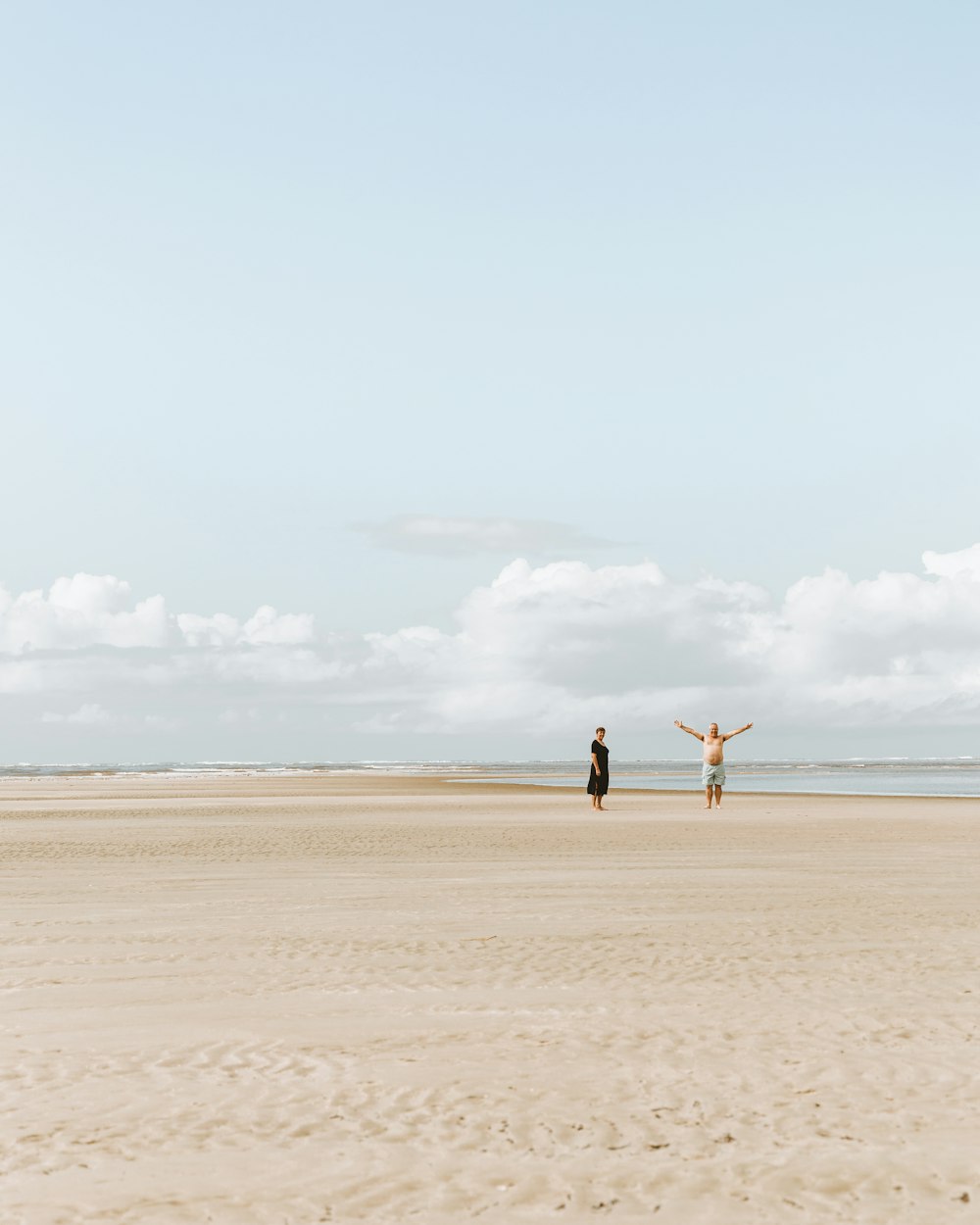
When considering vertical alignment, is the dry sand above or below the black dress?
below

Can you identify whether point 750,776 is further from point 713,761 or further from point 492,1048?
point 492,1048

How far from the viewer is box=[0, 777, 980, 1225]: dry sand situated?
5.11 meters

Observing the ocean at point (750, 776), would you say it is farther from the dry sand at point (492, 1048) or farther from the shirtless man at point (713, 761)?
the dry sand at point (492, 1048)

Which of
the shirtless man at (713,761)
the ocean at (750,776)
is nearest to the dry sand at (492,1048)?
the shirtless man at (713,761)

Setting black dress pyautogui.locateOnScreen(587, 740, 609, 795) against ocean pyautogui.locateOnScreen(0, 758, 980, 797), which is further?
ocean pyautogui.locateOnScreen(0, 758, 980, 797)

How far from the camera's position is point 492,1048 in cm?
726

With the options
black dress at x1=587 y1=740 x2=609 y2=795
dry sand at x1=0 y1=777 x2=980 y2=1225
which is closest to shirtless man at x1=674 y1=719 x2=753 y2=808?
black dress at x1=587 y1=740 x2=609 y2=795

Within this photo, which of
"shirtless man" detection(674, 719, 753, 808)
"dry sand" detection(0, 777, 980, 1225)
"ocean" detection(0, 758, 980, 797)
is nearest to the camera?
"dry sand" detection(0, 777, 980, 1225)

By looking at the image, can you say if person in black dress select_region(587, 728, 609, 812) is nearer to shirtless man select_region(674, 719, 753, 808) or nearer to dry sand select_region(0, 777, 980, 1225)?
shirtless man select_region(674, 719, 753, 808)

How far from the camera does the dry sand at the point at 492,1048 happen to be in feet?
16.8

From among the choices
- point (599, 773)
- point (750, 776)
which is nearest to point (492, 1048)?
point (599, 773)

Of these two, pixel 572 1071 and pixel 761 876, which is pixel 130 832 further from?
pixel 572 1071

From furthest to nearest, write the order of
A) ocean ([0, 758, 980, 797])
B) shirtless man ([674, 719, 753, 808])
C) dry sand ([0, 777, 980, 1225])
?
ocean ([0, 758, 980, 797]) → shirtless man ([674, 719, 753, 808]) → dry sand ([0, 777, 980, 1225])

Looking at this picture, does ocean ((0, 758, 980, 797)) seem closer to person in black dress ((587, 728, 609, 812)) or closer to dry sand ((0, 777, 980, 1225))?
person in black dress ((587, 728, 609, 812))
